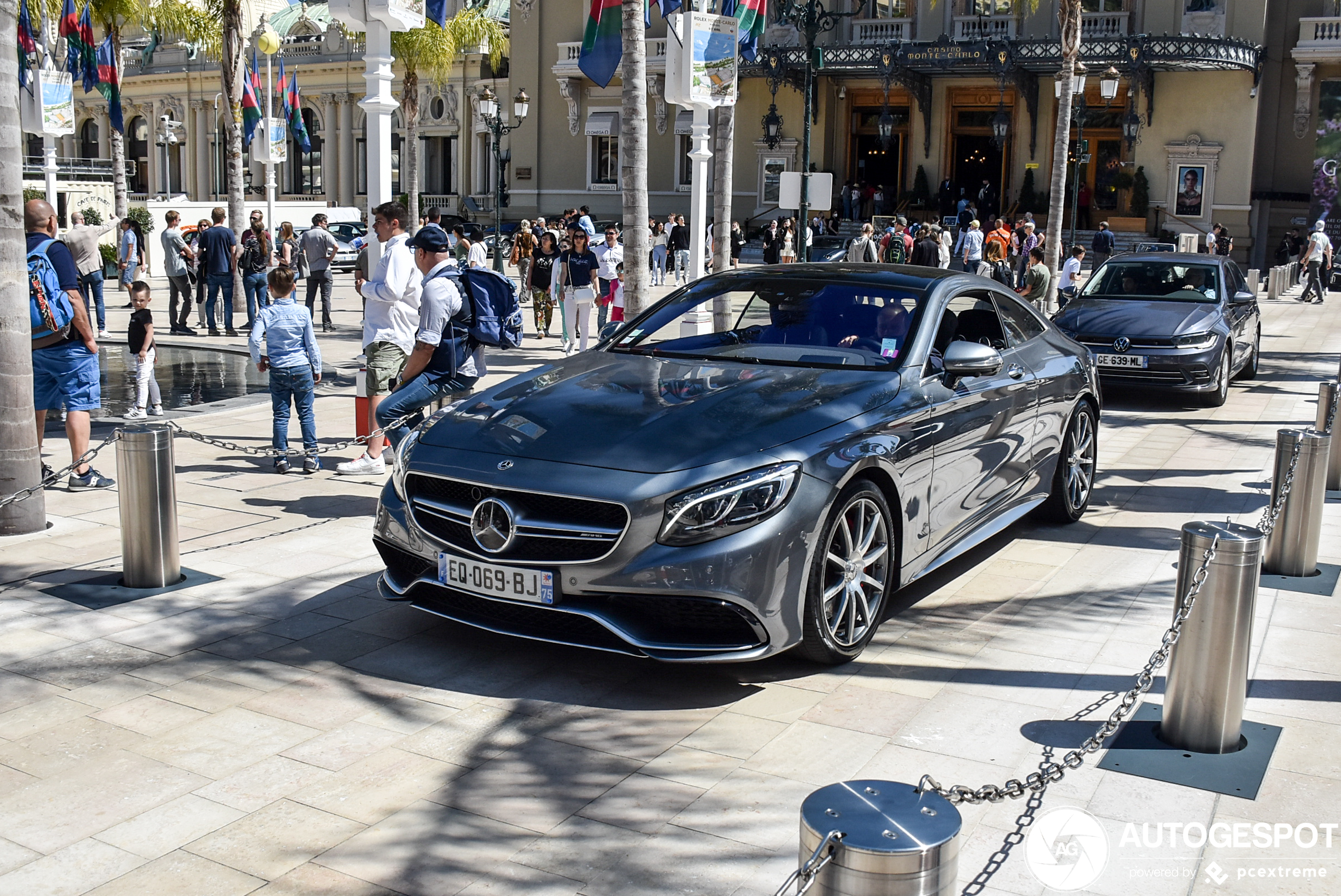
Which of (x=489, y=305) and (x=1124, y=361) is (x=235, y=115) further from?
(x=1124, y=361)

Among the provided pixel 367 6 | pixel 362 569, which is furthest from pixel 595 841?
pixel 367 6

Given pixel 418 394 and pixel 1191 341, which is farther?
pixel 1191 341

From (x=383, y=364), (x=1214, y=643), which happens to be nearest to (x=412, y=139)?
(x=383, y=364)

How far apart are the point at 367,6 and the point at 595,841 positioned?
340 inches

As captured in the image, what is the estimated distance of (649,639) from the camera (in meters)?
4.74

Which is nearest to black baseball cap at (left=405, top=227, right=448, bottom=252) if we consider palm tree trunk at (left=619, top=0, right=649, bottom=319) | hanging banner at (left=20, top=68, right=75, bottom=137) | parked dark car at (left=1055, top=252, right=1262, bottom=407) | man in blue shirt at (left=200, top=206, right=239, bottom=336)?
palm tree trunk at (left=619, top=0, right=649, bottom=319)

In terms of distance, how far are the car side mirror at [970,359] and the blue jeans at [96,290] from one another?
550 inches

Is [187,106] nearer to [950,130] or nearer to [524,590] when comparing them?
[950,130]

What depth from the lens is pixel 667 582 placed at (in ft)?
15.2

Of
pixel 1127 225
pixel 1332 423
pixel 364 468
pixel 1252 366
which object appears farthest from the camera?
→ pixel 1127 225

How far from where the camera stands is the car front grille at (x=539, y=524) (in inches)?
186

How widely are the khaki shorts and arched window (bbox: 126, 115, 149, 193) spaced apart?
6468 cm

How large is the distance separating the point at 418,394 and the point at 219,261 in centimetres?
1185

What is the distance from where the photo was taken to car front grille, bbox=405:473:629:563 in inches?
186
